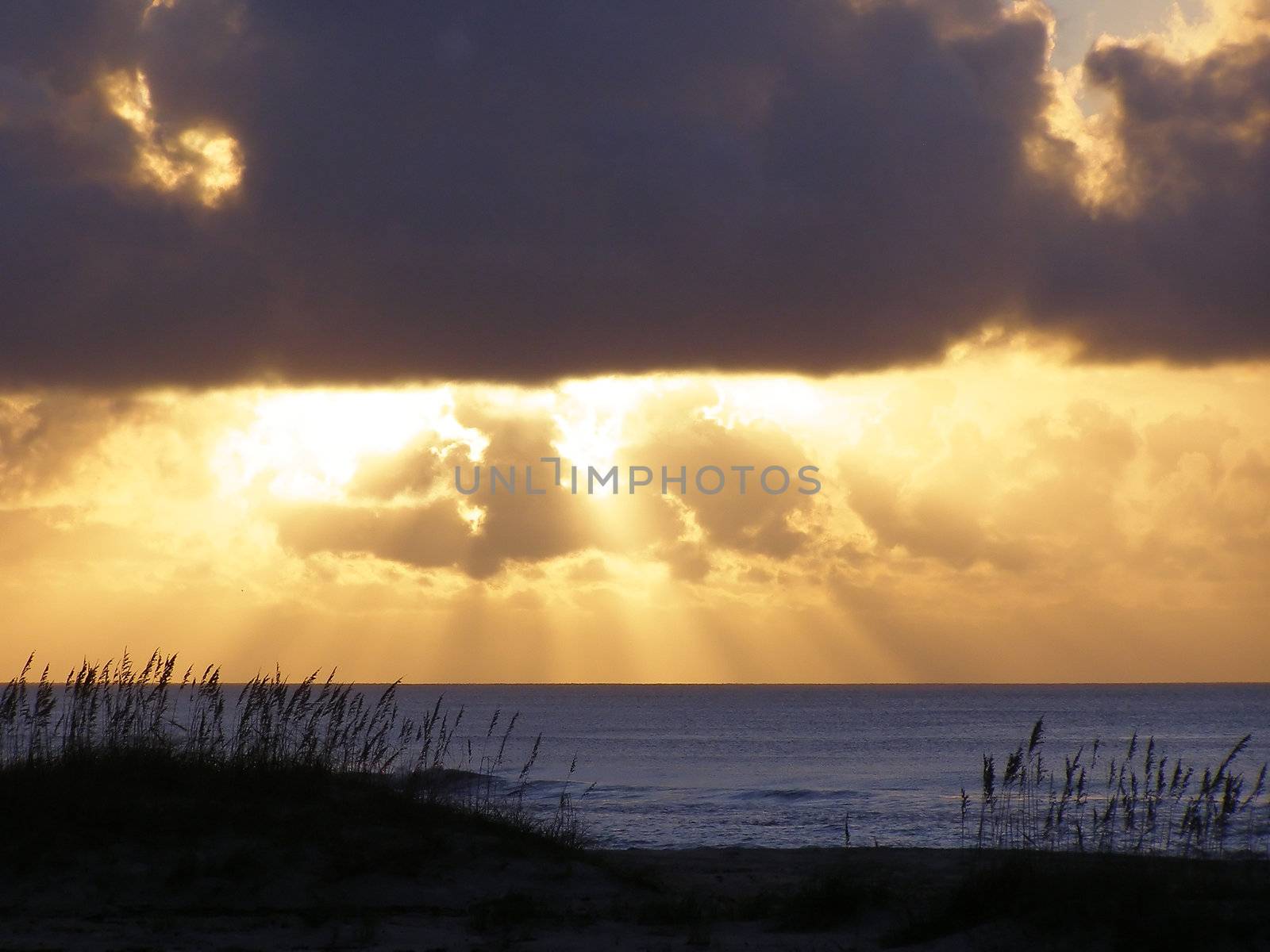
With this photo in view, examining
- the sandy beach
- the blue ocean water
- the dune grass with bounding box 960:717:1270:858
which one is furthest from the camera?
the blue ocean water

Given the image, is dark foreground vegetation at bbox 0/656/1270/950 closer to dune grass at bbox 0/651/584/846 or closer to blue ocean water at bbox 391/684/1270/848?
dune grass at bbox 0/651/584/846

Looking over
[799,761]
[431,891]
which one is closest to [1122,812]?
[431,891]

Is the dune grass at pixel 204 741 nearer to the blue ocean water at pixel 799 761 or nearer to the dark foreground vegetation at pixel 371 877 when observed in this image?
the dark foreground vegetation at pixel 371 877

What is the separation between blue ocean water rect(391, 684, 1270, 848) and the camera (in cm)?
3844

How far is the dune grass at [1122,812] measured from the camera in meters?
18.8

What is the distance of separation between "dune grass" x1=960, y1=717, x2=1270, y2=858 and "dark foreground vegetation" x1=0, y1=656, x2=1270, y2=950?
3.01 ft

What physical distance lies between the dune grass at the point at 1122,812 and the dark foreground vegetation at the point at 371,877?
0.92 metres

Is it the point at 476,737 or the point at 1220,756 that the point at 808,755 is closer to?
the point at 1220,756

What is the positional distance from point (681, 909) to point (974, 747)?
8427 cm

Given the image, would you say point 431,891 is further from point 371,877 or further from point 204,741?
point 204,741

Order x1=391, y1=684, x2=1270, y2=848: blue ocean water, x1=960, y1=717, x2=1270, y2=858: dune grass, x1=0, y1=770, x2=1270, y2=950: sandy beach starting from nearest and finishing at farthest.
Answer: x1=0, y1=770, x2=1270, y2=950: sandy beach < x1=960, y1=717, x2=1270, y2=858: dune grass < x1=391, y1=684, x2=1270, y2=848: blue ocean water

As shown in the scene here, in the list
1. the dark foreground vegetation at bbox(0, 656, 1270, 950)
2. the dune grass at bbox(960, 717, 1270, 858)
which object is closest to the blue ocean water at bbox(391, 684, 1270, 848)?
the dune grass at bbox(960, 717, 1270, 858)

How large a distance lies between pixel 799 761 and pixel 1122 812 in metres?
44.2

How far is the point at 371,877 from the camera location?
689 inches
